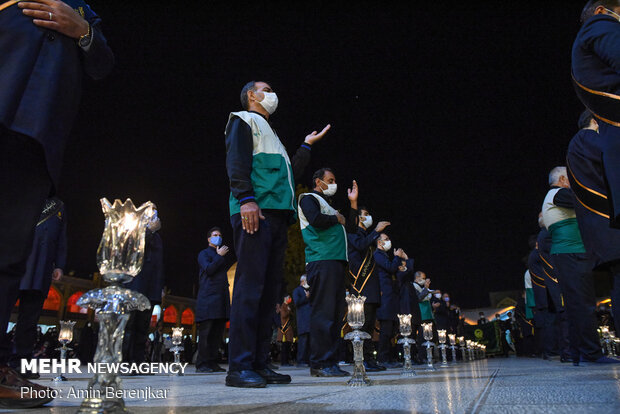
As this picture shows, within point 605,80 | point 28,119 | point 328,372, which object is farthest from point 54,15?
point 328,372

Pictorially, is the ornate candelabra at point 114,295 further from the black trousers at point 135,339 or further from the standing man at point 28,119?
the black trousers at point 135,339

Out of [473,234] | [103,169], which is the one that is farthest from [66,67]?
[473,234]

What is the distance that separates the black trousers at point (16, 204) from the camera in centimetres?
169

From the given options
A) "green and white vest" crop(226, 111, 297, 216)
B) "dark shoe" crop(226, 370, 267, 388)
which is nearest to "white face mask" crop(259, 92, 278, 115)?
"green and white vest" crop(226, 111, 297, 216)

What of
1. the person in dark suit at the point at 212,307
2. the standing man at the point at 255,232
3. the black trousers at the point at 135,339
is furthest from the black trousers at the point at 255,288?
the black trousers at the point at 135,339

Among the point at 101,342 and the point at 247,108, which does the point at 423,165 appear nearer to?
the point at 247,108

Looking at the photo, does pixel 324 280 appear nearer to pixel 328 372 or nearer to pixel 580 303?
pixel 328 372

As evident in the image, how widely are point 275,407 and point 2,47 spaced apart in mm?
1827

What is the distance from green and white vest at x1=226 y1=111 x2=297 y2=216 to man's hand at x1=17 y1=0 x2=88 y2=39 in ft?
4.49

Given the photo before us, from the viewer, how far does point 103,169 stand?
14.2 metres

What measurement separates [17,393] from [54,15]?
158 centimetres

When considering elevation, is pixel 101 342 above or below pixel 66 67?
below

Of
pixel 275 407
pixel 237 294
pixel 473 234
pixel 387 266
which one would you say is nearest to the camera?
pixel 275 407

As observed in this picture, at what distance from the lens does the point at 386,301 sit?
7.35m
